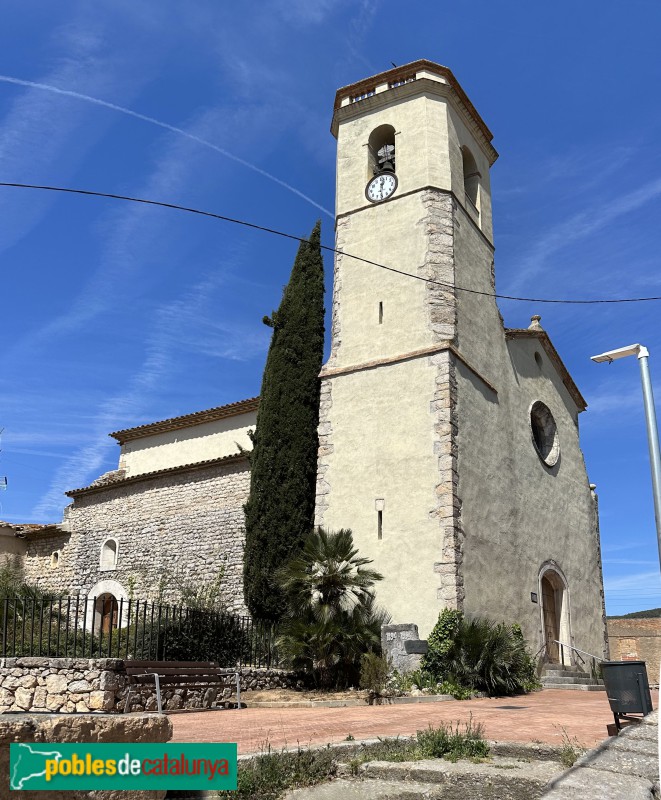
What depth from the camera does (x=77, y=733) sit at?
3695mm

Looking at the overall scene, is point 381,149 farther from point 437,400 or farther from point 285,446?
point 285,446

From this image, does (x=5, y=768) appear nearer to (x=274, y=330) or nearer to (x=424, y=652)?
(x=424, y=652)

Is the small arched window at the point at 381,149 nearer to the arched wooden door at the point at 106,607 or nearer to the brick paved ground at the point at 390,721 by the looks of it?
the brick paved ground at the point at 390,721

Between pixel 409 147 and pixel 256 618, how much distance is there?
11915 millimetres

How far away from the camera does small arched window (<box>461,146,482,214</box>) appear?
65.9 ft

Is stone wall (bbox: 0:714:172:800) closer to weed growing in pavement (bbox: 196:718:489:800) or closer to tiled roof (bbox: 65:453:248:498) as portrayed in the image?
weed growing in pavement (bbox: 196:718:489:800)

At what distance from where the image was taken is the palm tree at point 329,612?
1326 cm

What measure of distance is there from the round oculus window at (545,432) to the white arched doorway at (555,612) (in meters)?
3.12

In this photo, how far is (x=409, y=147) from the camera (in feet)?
60.1

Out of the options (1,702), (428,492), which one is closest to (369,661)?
(428,492)

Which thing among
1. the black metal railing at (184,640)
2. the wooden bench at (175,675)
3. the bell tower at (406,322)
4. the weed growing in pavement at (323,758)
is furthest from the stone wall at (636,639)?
the weed growing in pavement at (323,758)

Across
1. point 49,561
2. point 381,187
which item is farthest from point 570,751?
point 49,561

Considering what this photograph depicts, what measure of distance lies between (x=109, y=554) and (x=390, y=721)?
15231mm

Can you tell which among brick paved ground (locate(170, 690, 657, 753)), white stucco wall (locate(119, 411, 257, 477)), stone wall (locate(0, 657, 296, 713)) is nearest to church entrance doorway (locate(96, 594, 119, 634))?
white stucco wall (locate(119, 411, 257, 477))
